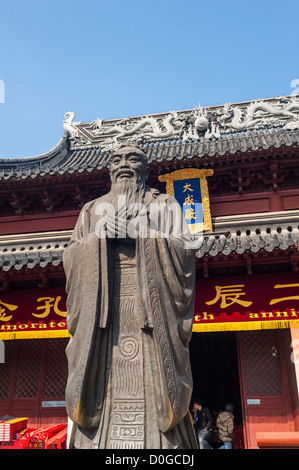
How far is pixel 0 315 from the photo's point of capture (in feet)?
27.8

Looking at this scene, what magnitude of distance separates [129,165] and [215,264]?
4595 mm

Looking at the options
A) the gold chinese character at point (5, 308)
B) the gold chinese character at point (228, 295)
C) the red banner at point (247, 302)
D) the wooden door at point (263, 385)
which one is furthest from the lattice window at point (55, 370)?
the wooden door at point (263, 385)

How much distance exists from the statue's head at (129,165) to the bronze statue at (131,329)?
34 centimetres

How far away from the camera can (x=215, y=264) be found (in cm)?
756

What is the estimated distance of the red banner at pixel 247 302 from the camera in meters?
7.42

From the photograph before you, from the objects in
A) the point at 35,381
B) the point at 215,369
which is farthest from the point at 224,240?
the point at 215,369

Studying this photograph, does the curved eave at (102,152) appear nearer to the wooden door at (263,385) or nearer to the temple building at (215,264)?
the temple building at (215,264)

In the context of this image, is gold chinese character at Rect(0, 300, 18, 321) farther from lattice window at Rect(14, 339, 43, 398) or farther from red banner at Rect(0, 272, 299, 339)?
lattice window at Rect(14, 339, 43, 398)

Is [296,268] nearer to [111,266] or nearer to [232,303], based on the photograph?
[232,303]

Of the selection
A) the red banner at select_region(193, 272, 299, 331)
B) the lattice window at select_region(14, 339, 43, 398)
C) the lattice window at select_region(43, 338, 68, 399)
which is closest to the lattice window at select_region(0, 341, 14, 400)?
the lattice window at select_region(14, 339, 43, 398)

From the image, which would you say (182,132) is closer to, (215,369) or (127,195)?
(215,369)

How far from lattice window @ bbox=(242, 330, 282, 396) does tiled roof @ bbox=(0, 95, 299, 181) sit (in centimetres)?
668

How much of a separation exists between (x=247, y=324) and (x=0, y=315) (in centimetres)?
556

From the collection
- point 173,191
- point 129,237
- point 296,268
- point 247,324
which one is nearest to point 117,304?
point 129,237
